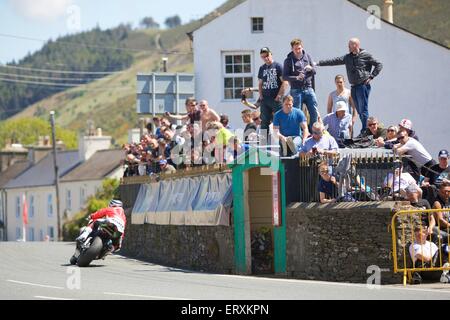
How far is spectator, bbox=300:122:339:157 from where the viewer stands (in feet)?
68.5

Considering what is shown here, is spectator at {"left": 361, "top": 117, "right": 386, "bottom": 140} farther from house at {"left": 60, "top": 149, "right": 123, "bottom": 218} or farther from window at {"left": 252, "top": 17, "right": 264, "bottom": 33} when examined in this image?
house at {"left": 60, "top": 149, "right": 123, "bottom": 218}

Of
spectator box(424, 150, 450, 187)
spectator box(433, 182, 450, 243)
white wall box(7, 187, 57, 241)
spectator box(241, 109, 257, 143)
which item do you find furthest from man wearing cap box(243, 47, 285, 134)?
white wall box(7, 187, 57, 241)

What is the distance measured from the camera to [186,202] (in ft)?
86.5

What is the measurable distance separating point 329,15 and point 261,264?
16816 mm

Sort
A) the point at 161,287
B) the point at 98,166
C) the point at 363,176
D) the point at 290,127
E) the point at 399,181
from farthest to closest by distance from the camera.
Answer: the point at 98,166 → the point at 290,127 → the point at 363,176 → the point at 399,181 → the point at 161,287

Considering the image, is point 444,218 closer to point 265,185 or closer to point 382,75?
point 265,185

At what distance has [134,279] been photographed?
20047mm

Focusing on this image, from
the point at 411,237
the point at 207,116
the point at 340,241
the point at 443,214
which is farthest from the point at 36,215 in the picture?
the point at 443,214

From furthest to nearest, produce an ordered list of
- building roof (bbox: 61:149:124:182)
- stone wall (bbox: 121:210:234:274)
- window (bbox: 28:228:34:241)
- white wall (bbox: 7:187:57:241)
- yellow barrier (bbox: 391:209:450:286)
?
1. window (bbox: 28:228:34:241)
2. white wall (bbox: 7:187:57:241)
3. building roof (bbox: 61:149:124:182)
4. stone wall (bbox: 121:210:234:274)
5. yellow barrier (bbox: 391:209:450:286)

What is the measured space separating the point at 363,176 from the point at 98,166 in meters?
62.5

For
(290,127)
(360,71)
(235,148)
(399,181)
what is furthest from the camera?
(360,71)

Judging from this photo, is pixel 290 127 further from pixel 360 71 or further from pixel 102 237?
pixel 102 237

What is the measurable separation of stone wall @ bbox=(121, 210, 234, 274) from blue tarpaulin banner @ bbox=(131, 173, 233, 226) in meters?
0.21
